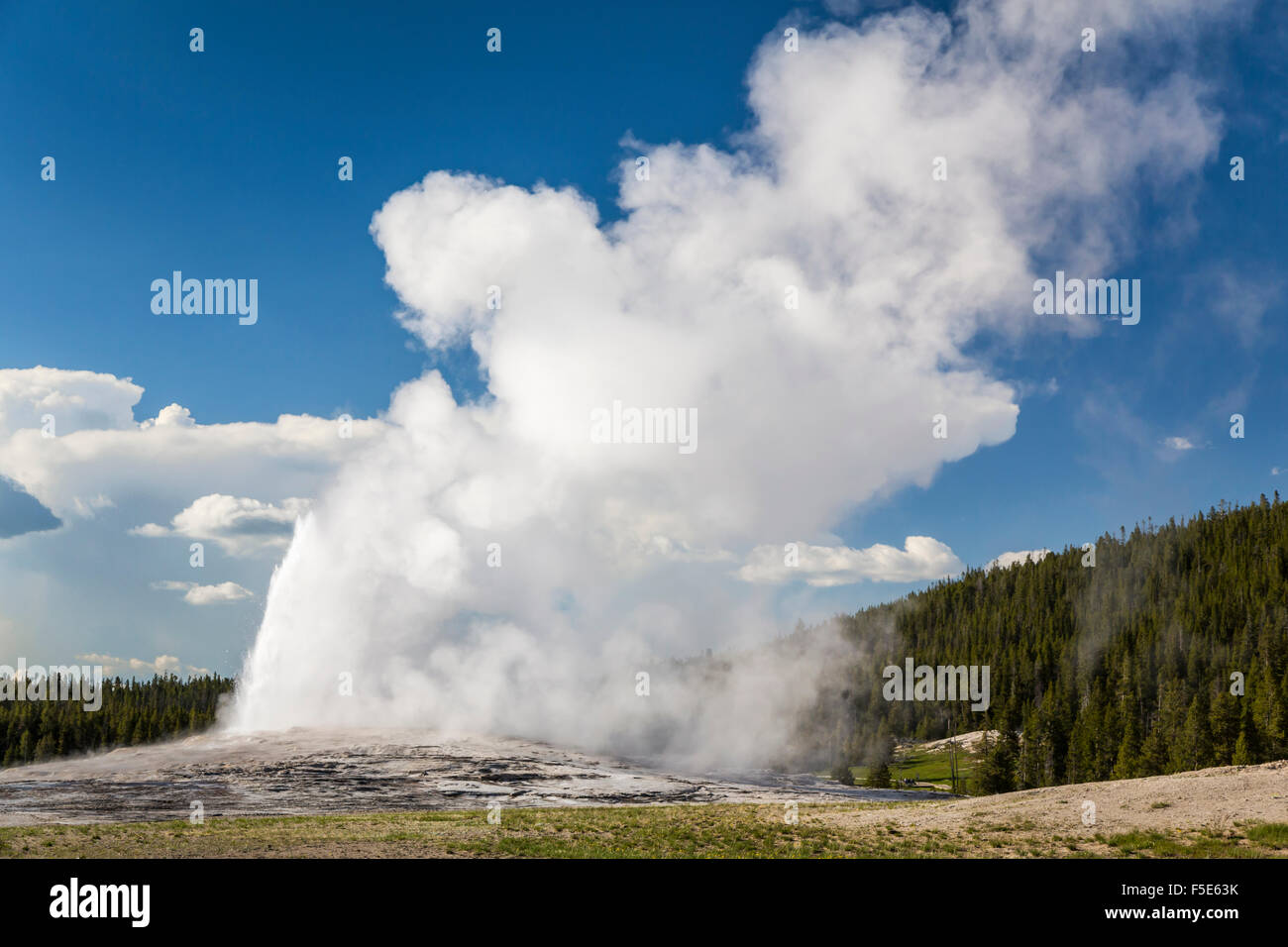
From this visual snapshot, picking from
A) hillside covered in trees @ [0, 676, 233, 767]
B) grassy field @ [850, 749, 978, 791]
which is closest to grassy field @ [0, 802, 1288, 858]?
grassy field @ [850, 749, 978, 791]

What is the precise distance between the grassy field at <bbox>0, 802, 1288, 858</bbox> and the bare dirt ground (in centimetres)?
1122

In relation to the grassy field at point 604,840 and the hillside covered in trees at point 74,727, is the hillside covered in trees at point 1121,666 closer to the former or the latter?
the grassy field at point 604,840

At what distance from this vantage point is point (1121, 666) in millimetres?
134125

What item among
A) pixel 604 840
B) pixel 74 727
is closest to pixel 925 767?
pixel 604 840

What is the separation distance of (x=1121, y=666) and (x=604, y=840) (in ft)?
434

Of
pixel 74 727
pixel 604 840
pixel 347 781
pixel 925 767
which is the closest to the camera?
pixel 604 840

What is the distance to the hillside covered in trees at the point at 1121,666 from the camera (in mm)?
86750

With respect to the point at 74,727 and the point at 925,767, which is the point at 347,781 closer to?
the point at 74,727
